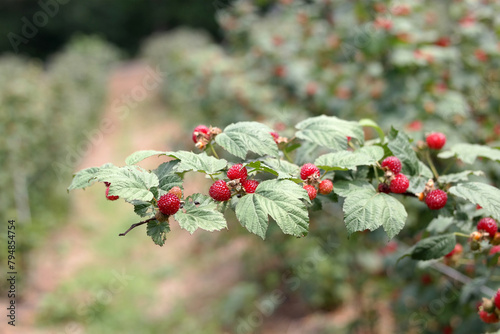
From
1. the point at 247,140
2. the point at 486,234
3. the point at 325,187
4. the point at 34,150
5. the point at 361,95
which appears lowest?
the point at 34,150

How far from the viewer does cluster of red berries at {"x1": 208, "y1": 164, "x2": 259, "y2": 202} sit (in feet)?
3.11

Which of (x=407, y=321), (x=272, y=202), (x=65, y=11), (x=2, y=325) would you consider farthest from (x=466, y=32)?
(x=65, y=11)

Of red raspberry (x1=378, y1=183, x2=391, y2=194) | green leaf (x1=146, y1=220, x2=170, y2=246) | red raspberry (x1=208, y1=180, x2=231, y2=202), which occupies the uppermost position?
red raspberry (x1=208, y1=180, x2=231, y2=202)

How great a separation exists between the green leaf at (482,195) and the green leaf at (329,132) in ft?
0.90

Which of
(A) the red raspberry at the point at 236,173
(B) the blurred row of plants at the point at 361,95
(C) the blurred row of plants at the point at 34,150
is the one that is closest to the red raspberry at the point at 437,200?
(B) the blurred row of plants at the point at 361,95

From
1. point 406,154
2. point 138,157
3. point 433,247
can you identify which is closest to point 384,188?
point 406,154

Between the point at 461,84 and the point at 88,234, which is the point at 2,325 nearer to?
the point at 88,234

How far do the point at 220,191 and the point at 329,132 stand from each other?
13.6 inches

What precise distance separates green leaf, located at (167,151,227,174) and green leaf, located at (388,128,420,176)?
1.55 ft

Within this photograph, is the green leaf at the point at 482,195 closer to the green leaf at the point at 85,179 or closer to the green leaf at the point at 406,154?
the green leaf at the point at 406,154

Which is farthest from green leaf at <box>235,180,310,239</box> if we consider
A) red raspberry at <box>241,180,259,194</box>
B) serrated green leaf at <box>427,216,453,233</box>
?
serrated green leaf at <box>427,216,453,233</box>

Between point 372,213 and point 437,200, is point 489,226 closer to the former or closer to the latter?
point 437,200

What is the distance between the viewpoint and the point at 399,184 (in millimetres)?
1029

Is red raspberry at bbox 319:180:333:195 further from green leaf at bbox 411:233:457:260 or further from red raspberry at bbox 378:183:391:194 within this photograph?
green leaf at bbox 411:233:457:260
